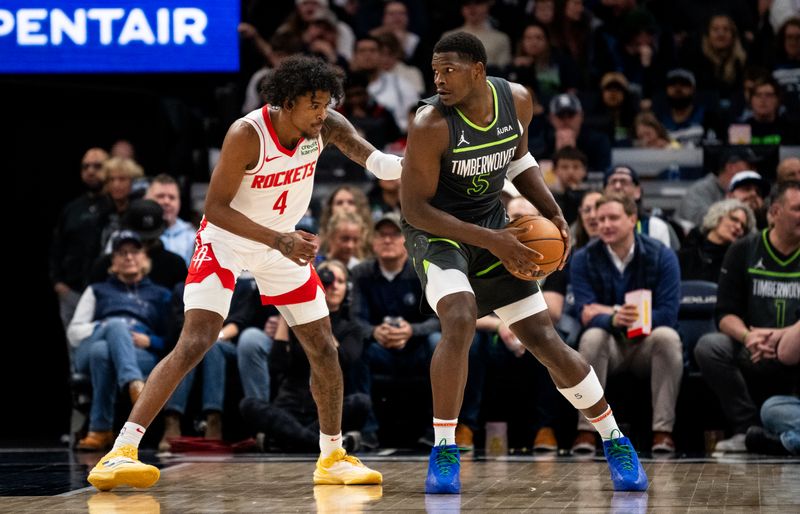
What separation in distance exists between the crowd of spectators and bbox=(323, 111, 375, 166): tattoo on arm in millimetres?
214

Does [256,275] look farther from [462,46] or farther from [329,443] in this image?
[462,46]

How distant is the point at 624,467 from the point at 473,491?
0.62 m

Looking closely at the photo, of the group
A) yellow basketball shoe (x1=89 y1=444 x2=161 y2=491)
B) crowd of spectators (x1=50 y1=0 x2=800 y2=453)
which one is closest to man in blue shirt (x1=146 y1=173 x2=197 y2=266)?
crowd of spectators (x1=50 y1=0 x2=800 y2=453)

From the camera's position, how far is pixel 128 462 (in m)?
5.30

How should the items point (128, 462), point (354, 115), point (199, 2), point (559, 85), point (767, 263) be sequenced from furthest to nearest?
point (559, 85), point (354, 115), point (199, 2), point (767, 263), point (128, 462)

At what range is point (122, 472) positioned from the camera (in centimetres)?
527

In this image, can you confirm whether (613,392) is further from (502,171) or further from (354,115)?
(354,115)

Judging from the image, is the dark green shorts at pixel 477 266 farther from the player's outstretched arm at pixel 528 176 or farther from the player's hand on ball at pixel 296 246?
the player's hand on ball at pixel 296 246

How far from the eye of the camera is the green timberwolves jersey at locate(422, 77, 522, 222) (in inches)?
205

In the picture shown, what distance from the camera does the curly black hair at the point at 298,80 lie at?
5328 mm

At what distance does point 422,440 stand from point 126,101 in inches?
187

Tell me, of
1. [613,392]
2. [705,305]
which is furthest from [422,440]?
[705,305]

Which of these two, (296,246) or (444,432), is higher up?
(296,246)

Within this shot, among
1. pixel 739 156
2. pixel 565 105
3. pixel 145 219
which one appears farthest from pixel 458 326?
pixel 565 105
